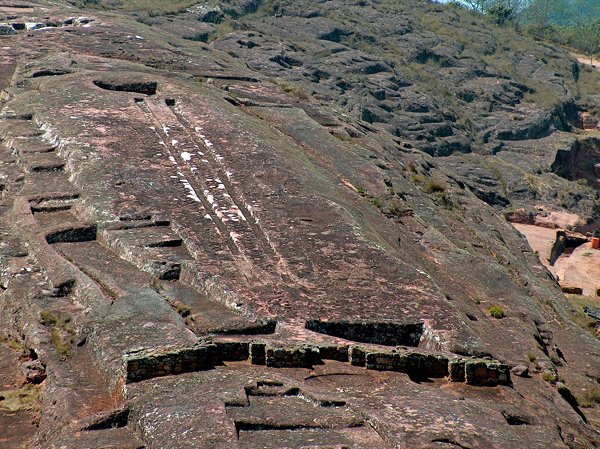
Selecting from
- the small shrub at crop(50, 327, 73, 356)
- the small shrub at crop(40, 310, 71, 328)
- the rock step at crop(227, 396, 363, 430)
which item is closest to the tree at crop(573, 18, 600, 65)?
the small shrub at crop(40, 310, 71, 328)

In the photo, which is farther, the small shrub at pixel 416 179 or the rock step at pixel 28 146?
the small shrub at pixel 416 179

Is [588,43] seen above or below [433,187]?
below

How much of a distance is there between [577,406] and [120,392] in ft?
36.2

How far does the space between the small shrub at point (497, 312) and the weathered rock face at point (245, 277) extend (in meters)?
0.16

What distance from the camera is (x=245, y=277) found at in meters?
23.4

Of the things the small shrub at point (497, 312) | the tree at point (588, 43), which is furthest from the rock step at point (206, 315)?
the tree at point (588, 43)

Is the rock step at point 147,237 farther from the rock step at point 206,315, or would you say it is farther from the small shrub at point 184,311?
the small shrub at point 184,311

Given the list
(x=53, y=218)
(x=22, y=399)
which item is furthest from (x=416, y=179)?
(x=22, y=399)

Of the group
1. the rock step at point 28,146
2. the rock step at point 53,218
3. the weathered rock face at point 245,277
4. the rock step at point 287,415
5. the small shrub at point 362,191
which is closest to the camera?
the rock step at point 287,415

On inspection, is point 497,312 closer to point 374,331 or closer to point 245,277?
point 374,331

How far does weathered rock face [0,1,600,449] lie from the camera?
1727 cm

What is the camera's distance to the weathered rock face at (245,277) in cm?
1727

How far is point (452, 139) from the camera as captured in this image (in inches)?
2697

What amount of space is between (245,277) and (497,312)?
743cm
